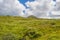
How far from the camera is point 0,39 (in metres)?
77.5

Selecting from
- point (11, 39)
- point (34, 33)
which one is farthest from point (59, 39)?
point (34, 33)

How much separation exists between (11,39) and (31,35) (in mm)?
21262

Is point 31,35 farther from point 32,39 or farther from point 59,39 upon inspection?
point 59,39

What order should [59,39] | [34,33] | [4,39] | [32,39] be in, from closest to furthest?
[59,39], [4,39], [32,39], [34,33]

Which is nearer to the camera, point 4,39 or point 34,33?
point 4,39

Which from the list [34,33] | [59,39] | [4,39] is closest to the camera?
[59,39]

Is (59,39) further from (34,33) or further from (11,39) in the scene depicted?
(34,33)

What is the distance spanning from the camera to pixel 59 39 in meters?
59.0

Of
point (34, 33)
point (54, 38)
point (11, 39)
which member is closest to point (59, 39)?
point (54, 38)

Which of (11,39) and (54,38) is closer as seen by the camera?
(54,38)

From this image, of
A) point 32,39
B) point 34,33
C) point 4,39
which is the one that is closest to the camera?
point 4,39

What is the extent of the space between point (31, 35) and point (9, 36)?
20877mm

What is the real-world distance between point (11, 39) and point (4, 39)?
2.85m

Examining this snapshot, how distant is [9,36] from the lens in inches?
3091
